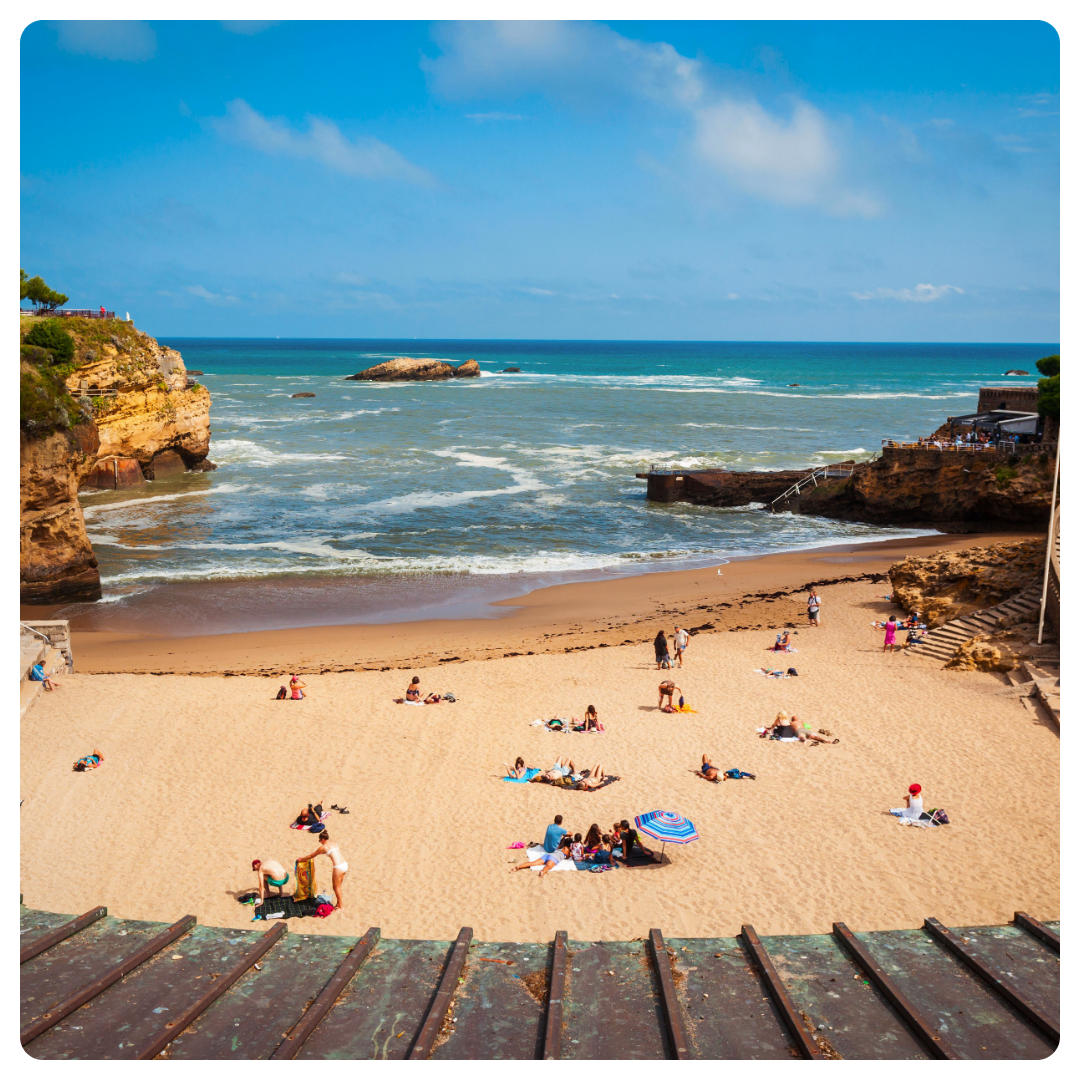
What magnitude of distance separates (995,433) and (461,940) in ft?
122

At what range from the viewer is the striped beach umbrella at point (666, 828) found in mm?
10859

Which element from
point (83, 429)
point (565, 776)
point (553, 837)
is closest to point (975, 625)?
point (565, 776)

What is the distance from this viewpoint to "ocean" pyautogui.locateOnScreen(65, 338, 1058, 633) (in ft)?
86.3

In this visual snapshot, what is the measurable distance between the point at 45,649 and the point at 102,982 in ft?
51.1

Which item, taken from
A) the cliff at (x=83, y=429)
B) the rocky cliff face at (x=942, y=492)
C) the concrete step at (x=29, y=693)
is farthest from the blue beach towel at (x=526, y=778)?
the rocky cliff face at (x=942, y=492)

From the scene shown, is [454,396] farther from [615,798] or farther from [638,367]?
[615,798]

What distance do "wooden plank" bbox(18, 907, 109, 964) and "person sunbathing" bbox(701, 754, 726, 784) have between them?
964cm

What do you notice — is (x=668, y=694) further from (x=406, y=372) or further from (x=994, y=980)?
(x=406, y=372)

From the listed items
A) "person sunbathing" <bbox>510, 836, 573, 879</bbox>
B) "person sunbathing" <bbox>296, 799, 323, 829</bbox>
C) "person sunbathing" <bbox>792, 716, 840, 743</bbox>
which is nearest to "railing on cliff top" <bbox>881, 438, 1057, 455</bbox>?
"person sunbathing" <bbox>792, 716, 840, 743</bbox>

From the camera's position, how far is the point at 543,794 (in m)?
12.9

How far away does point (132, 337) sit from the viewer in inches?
1511

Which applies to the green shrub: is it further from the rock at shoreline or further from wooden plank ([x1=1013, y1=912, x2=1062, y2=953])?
the rock at shoreline

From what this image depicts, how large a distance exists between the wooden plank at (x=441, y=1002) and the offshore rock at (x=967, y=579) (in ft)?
59.5
